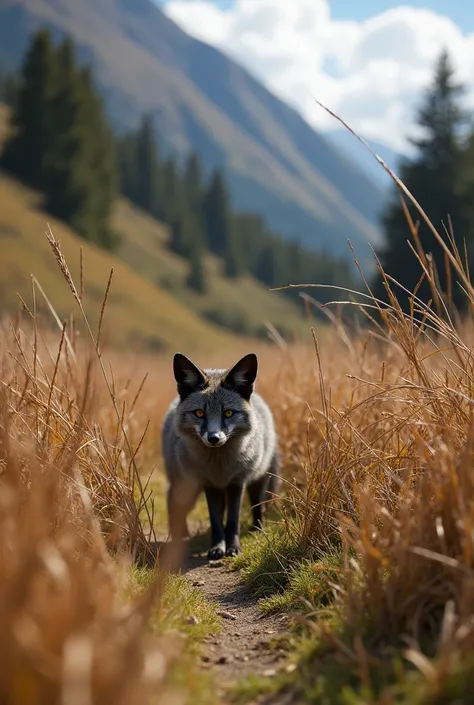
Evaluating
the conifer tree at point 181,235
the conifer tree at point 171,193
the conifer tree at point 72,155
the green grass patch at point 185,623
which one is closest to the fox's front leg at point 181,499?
the green grass patch at point 185,623

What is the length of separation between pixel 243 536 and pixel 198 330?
44.0 metres

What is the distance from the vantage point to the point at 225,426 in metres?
5.05

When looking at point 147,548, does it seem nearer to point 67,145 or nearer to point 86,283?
point 86,283

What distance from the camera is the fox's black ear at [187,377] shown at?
17.0 ft

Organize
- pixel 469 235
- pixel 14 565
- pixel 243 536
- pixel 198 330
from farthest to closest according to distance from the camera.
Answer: pixel 198 330 → pixel 469 235 → pixel 243 536 → pixel 14 565

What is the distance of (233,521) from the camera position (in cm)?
527

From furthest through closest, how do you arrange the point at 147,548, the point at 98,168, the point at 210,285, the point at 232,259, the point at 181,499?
the point at 232,259
the point at 210,285
the point at 98,168
the point at 181,499
the point at 147,548

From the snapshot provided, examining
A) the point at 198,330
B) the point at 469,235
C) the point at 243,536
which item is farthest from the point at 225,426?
the point at 198,330

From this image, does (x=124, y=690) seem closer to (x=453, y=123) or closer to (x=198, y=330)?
(x=453, y=123)

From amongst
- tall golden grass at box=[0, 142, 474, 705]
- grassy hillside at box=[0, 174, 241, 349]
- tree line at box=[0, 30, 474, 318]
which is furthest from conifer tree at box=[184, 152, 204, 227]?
tall golden grass at box=[0, 142, 474, 705]

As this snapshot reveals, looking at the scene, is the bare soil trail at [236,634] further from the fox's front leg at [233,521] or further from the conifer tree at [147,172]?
the conifer tree at [147,172]

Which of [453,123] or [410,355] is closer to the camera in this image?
[410,355]

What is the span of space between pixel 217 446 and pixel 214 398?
1.20 ft

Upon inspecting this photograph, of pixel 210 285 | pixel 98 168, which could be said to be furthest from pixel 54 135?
pixel 210 285
